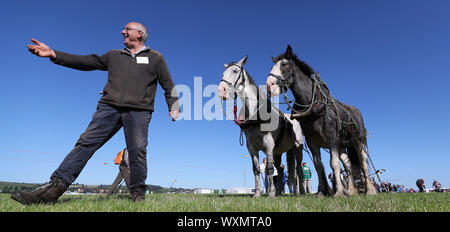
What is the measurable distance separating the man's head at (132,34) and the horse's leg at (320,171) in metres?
4.40

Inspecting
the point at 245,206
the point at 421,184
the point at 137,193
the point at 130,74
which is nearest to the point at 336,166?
the point at 245,206

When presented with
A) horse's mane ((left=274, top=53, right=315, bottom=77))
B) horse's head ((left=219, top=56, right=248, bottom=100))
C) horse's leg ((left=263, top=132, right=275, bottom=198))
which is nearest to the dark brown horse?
horse's mane ((left=274, top=53, right=315, bottom=77))

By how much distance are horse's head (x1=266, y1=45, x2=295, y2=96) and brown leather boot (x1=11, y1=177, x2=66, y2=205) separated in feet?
14.0

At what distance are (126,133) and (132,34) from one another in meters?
1.80

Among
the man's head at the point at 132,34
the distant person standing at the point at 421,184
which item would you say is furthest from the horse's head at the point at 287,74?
the distant person standing at the point at 421,184

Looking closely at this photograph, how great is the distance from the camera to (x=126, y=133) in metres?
4.19

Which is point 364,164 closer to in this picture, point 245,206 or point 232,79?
point 232,79

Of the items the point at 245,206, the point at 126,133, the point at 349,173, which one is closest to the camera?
the point at 245,206

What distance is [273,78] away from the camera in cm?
569
